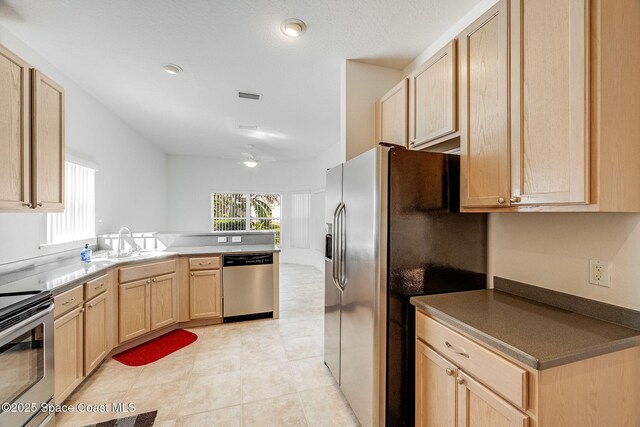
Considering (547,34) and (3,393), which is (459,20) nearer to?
(547,34)

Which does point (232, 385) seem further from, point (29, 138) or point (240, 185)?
point (240, 185)

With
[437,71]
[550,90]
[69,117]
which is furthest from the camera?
[69,117]

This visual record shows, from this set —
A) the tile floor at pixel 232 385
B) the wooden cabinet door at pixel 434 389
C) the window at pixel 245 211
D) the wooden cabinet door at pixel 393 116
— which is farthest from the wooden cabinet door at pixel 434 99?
the window at pixel 245 211

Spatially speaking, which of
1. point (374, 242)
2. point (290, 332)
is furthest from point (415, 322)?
point (290, 332)

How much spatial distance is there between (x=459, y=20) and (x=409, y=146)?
93 cm

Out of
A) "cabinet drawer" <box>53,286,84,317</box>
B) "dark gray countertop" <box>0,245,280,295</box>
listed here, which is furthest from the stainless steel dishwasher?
"cabinet drawer" <box>53,286,84,317</box>

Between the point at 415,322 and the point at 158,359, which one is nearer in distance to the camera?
the point at 415,322

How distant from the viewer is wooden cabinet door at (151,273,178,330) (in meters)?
2.96

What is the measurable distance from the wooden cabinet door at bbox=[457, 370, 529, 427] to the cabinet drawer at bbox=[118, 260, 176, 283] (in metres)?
2.97

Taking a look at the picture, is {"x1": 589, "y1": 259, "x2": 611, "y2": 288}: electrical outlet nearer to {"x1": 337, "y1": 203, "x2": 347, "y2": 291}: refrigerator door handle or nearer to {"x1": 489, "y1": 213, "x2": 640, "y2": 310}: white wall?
{"x1": 489, "y1": 213, "x2": 640, "y2": 310}: white wall

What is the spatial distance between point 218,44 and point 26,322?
7.35 ft

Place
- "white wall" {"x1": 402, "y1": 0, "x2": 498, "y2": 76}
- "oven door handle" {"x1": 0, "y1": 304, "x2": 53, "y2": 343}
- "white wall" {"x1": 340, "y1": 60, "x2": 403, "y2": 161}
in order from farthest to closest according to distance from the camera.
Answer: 1. "white wall" {"x1": 340, "y1": 60, "x2": 403, "y2": 161}
2. "white wall" {"x1": 402, "y1": 0, "x2": 498, "y2": 76}
3. "oven door handle" {"x1": 0, "y1": 304, "x2": 53, "y2": 343}

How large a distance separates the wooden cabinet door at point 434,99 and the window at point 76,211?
3386 mm

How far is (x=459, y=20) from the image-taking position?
6.28 ft
